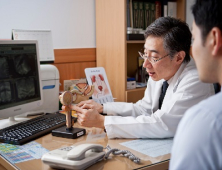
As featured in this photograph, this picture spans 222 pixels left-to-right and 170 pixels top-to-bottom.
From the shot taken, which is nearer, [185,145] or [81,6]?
[185,145]

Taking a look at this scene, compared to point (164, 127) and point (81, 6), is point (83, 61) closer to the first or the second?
point (81, 6)

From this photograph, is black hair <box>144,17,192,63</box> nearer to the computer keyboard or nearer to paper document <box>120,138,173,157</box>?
paper document <box>120,138,173,157</box>

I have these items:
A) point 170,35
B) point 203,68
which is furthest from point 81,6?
point 203,68

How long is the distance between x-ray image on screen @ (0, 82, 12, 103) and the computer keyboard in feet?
0.51

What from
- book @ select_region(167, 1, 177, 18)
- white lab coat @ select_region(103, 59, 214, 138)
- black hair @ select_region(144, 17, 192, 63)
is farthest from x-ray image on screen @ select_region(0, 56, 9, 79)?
book @ select_region(167, 1, 177, 18)

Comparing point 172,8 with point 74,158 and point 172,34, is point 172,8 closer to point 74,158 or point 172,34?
point 172,34

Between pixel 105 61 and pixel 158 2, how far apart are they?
0.77 metres

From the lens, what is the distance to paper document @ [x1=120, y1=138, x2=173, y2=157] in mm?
1315

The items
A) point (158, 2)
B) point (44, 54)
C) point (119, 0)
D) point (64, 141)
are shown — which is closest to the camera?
point (64, 141)

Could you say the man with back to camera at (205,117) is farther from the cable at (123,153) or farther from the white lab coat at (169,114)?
the white lab coat at (169,114)

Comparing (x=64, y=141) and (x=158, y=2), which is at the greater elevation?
(x=158, y=2)

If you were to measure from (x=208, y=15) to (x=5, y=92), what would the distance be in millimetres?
1241

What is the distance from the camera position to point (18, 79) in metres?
1.76

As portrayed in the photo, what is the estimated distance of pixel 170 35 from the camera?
5.47 feet
